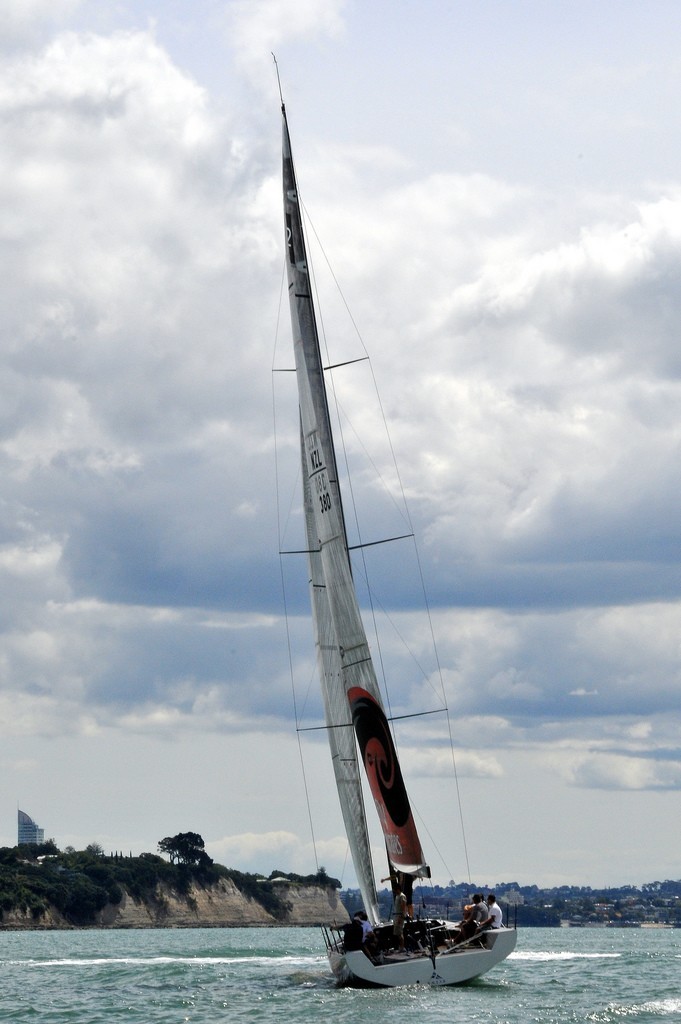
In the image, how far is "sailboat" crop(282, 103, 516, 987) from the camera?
128 ft

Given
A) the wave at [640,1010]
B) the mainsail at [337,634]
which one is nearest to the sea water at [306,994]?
the wave at [640,1010]

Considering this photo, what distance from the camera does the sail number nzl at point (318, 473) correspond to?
142ft

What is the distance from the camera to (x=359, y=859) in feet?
144

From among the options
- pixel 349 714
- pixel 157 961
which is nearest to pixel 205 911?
pixel 157 961

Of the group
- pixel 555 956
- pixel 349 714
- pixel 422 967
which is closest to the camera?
pixel 422 967

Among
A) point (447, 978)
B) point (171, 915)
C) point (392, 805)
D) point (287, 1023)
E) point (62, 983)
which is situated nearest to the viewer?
point (287, 1023)

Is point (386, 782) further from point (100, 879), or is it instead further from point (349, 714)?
point (100, 879)

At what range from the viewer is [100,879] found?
168m

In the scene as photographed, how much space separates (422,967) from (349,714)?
7.64 metres

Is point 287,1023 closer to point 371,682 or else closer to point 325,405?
point 371,682

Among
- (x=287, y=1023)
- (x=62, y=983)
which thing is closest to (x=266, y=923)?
(x=62, y=983)

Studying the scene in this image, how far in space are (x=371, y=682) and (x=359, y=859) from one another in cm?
523

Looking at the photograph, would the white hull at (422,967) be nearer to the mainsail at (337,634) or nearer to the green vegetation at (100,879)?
the mainsail at (337,634)

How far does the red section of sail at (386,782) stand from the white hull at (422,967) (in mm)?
3159
